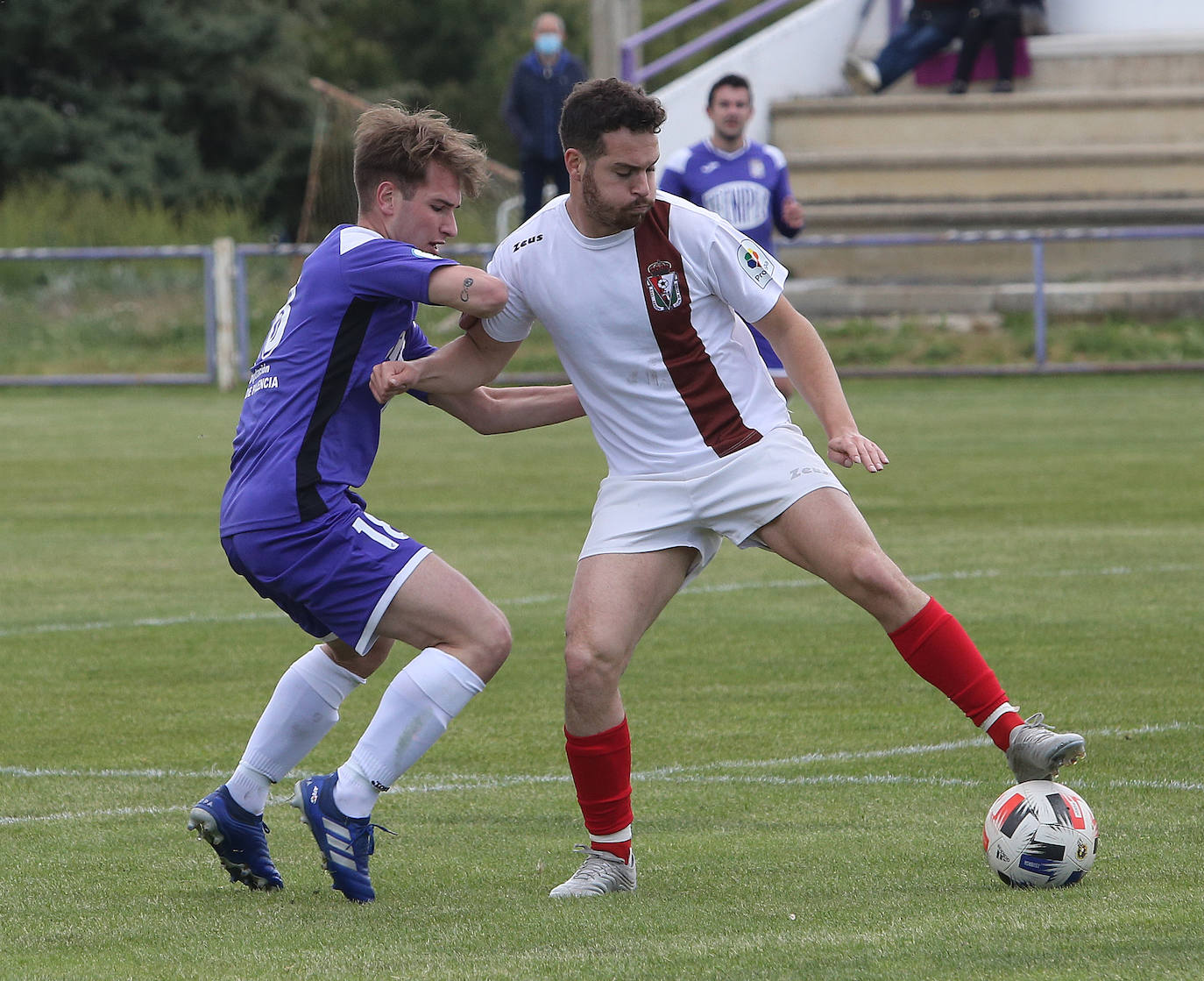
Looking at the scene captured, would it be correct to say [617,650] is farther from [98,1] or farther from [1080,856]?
[98,1]

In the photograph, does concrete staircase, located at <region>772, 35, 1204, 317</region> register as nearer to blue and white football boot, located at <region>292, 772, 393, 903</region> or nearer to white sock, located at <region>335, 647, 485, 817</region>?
white sock, located at <region>335, 647, 485, 817</region>

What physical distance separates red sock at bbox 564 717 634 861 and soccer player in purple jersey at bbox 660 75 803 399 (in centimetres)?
788

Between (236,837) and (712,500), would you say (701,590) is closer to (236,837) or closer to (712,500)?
(712,500)

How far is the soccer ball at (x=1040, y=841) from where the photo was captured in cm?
422

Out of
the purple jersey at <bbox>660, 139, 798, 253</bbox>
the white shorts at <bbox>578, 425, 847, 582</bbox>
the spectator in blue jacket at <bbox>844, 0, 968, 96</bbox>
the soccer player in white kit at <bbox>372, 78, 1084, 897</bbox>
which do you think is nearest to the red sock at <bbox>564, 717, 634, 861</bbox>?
the soccer player in white kit at <bbox>372, 78, 1084, 897</bbox>

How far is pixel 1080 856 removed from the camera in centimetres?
426

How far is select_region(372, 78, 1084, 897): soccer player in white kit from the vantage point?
449 centimetres

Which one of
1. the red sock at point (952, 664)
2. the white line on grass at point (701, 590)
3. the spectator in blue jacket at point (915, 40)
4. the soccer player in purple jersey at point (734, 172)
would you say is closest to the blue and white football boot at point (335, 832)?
the red sock at point (952, 664)

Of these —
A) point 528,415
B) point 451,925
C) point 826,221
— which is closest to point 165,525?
point 528,415

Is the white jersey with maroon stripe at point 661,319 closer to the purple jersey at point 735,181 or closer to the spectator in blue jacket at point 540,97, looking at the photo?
the purple jersey at point 735,181

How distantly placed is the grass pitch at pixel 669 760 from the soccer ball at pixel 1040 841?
0.06 meters

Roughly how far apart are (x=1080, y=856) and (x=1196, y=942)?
617 millimetres

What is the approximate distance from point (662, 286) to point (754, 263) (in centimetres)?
24

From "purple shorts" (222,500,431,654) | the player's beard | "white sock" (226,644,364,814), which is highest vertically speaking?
the player's beard
